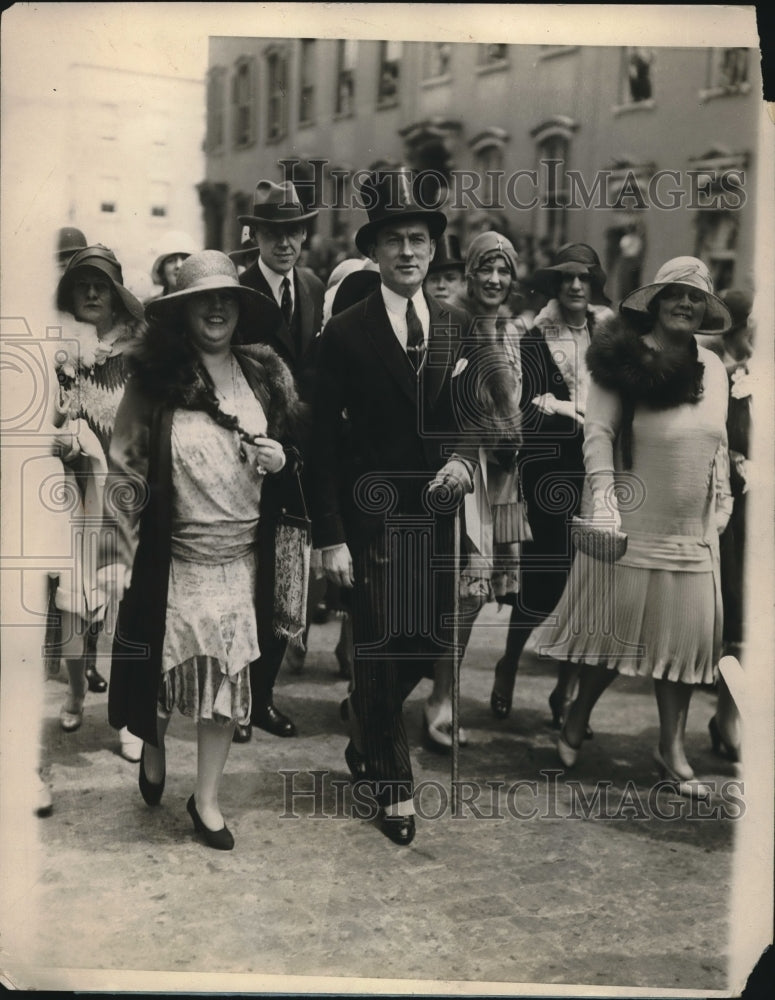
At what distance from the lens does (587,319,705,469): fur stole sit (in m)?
5.33

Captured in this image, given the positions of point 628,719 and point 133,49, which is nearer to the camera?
point 133,49

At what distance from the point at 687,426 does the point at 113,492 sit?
242 centimetres

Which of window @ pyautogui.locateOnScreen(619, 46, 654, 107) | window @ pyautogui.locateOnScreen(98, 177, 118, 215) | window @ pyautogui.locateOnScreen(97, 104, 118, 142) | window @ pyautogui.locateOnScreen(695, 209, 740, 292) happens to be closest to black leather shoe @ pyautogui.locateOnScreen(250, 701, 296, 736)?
window @ pyautogui.locateOnScreen(98, 177, 118, 215)

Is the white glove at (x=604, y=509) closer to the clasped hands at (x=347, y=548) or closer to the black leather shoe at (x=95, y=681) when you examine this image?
the clasped hands at (x=347, y=548)

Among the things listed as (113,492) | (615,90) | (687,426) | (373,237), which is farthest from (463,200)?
(113,492)

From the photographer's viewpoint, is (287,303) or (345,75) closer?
(345,75)

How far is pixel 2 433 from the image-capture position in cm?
532

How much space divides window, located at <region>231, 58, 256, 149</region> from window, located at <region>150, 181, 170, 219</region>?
39 centimetres

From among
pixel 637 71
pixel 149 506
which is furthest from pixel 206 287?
pixel 637 71

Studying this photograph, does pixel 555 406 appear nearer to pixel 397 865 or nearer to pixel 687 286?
pixel 687 286

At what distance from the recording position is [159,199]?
524cm

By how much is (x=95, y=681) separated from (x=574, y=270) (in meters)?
2.66

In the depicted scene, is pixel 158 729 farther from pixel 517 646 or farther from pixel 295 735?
pixel 517 646

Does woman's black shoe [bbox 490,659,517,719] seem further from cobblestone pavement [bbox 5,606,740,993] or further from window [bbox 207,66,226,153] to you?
window [bbox 207,66,226,153]
